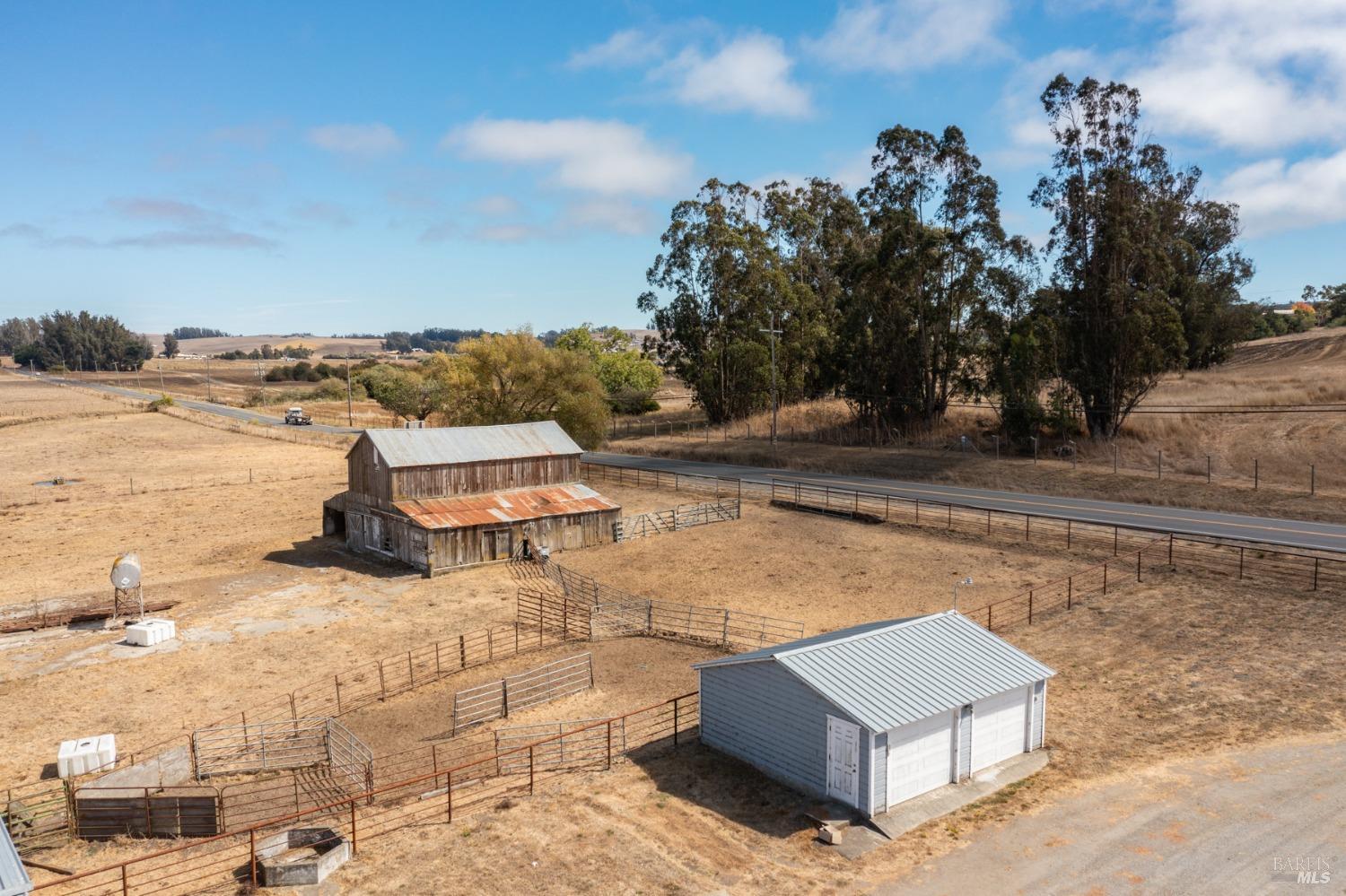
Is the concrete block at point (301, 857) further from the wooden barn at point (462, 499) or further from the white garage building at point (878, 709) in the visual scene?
the wooden barn at point (462, 499)

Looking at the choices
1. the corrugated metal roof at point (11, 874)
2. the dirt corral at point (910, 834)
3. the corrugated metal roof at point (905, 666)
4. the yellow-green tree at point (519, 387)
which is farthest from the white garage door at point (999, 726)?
the yellow-green tree at point (519, 387)

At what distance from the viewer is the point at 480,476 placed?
4388 cm

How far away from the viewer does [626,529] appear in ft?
151

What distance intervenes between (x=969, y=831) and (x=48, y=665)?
2759 centimetres

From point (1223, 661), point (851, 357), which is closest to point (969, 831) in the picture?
point (1223, 661)

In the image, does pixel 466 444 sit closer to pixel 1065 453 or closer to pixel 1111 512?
pixel 1111 512

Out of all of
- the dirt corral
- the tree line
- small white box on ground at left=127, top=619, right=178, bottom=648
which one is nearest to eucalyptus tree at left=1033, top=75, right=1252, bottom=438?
the tree line

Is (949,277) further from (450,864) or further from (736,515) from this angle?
(450,864)

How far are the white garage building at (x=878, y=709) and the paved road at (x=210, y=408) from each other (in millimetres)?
77880

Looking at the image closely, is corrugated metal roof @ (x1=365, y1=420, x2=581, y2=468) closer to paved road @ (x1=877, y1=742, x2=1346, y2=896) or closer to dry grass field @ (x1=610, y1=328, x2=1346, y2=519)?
dry grass field @ (x1=610, y1=328, x2=1346, y2=519)

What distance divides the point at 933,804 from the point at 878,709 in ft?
7.58

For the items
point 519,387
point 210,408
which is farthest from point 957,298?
point 210,408

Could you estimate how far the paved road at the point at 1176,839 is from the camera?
1462 centimetres

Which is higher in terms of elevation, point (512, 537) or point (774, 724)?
point (512, 537)
